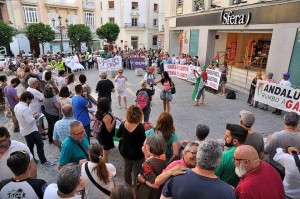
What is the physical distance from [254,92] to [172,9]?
1410cm

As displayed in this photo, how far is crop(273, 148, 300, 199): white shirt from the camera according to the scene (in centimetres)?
291

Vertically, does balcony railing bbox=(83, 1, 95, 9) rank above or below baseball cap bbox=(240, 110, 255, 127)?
above

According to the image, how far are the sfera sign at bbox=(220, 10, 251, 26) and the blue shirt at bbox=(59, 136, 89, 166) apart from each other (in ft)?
40.7

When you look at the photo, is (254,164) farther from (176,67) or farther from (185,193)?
(176,67)

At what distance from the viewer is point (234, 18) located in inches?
527

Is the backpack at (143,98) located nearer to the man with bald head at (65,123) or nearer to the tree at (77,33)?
the man with bald head at (65,123)

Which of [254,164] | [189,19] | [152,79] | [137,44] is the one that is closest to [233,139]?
[254,164]

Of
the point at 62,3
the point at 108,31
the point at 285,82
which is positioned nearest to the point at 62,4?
Answer: the point at 62,3

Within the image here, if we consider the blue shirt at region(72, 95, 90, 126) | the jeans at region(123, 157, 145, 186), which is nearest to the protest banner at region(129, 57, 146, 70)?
the blue shirt at region(72, 95, 90, 126)

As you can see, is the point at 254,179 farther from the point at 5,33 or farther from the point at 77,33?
the point at 77,33

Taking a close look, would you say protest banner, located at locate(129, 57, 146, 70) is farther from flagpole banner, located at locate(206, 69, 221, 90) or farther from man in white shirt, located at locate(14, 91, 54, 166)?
man in white shirt, located at locate(14, 91, 54, 166)

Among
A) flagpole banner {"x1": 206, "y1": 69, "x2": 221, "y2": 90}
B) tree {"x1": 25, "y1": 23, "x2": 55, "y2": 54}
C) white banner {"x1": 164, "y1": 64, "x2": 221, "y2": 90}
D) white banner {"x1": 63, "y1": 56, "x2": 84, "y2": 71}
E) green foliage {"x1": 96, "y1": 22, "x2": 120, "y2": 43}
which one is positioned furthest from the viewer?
green foliage {"x1": 96, "y1": 22, "x2": 120, "y2": 43}

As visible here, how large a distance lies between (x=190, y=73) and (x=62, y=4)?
106ft

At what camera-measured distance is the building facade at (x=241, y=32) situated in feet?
33.9
